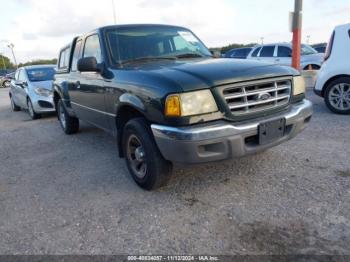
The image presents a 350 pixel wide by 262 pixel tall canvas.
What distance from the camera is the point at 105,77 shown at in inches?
153

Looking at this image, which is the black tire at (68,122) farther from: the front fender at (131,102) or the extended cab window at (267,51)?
the extended cab window at (267,51)

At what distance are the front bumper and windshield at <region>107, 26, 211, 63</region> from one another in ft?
4.45

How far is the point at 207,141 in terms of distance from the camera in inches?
109

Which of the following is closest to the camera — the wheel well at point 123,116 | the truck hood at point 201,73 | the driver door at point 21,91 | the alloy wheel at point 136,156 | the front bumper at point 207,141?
the front bumper at point 207,141

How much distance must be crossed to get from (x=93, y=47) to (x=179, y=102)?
225 cm

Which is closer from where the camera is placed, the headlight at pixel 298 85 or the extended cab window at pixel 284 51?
the headlight at pixel 298 85

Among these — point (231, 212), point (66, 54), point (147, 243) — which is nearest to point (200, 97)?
point (231, 212)

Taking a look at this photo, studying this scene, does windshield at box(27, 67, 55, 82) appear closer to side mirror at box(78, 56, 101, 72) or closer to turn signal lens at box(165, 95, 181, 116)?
side mirror at box(78, 56, 101, 72)

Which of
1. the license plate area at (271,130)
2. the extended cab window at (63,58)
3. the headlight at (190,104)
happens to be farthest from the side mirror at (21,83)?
the license plate area at (271,130)

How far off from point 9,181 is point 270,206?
3287mm

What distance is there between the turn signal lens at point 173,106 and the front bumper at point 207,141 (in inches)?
5.4

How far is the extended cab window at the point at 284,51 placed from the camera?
1236 cm

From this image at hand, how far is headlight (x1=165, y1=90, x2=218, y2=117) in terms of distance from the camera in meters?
2.79

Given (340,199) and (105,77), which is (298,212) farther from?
(105,77)
